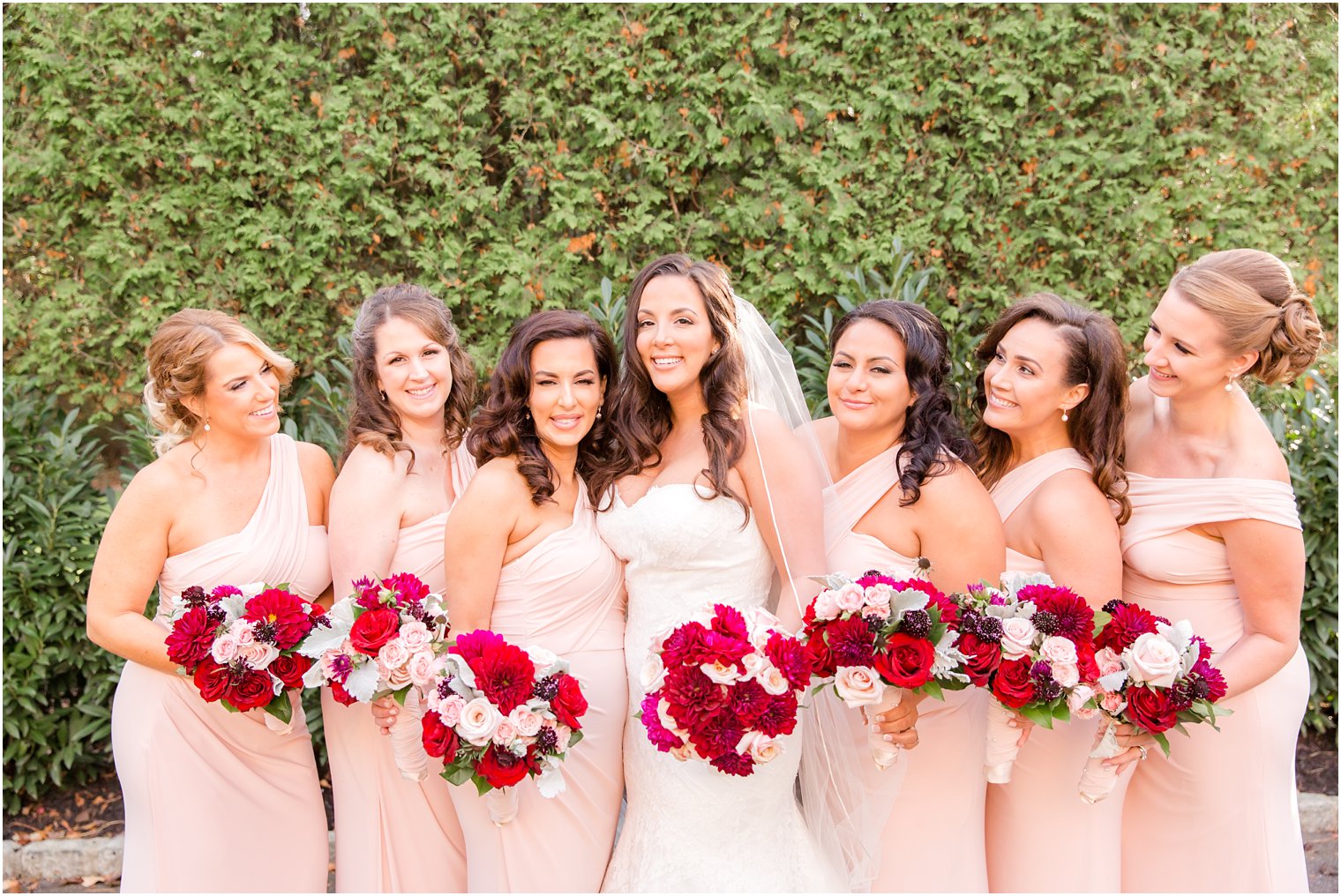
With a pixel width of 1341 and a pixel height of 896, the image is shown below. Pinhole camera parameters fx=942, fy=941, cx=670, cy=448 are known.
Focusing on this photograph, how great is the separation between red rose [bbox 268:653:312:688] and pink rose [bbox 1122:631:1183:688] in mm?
2685

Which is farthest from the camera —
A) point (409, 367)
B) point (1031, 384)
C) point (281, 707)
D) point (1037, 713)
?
point (409, 367)

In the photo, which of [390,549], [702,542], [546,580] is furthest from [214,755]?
[702,542]

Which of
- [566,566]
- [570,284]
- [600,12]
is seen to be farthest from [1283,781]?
[600,12]

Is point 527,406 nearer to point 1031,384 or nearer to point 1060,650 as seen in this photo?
point 1031,384

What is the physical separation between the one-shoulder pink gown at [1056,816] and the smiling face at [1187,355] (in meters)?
0.45

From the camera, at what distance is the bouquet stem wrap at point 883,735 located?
306 centimetres

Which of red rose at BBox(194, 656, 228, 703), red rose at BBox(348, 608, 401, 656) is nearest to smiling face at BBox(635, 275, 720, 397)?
red rose at BBox(348, 608, 401, 656)

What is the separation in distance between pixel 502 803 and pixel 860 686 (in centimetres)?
127

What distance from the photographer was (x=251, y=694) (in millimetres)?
3158

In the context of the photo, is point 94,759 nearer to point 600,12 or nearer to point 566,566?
point 566,566

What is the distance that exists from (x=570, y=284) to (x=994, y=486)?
2.83 meters

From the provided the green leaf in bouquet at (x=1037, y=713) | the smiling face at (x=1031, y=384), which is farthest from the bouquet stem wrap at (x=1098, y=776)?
the smiling face at (x=1031, y=384)

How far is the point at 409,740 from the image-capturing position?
10.8 feet

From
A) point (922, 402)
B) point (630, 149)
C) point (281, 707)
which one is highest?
point (630, 149)
